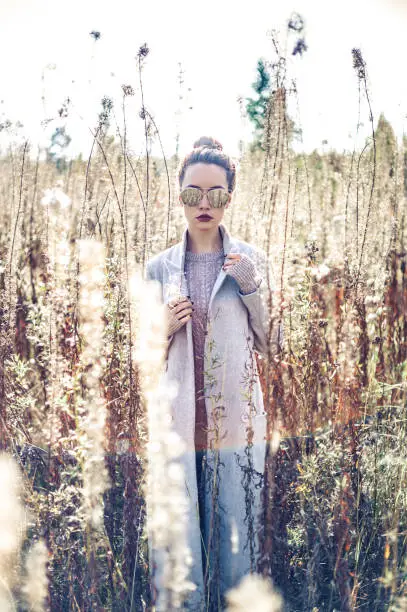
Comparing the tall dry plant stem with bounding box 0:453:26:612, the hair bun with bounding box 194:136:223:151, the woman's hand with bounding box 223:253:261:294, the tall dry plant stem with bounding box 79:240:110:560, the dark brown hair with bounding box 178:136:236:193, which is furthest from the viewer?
the hair bun with bounding box 194:136:223:151

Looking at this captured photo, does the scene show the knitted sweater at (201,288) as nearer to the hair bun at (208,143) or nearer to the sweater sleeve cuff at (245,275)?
the sweater sleeve cuff at (245,275)

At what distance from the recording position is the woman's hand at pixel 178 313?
2068mm

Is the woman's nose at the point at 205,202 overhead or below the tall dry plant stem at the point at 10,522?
overhead

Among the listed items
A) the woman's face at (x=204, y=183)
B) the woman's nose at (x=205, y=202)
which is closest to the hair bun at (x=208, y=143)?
the woman's face at (x=204, y=183)

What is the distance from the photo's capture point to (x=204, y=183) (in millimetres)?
2201

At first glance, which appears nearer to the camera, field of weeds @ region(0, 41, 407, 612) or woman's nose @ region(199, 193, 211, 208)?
field of weeds @ region(0, 41, 407, 612)

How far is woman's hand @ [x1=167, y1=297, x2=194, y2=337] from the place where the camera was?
2.07 metres

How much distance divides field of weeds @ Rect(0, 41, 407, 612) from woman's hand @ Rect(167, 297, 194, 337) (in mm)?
94

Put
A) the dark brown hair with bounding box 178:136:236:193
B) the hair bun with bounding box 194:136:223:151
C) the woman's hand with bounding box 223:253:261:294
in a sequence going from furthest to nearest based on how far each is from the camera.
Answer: the hair bun with bounding box 194:136:223:151 < the dark brown hair with bounding box 178:136:236:193 < the woman's hand with bounding box 223:253:261:294

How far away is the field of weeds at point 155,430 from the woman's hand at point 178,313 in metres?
0.09

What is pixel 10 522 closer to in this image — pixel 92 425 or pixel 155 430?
pixel 92 425

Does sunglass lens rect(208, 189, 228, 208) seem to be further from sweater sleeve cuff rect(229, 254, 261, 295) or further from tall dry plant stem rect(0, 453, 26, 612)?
tall dry plant stem rect(0, 453, 26, 612)

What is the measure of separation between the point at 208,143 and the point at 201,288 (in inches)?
23.0

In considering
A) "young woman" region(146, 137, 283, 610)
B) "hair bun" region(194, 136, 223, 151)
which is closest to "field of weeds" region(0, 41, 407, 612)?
"young woman" region(146, 137, 283, 610)
